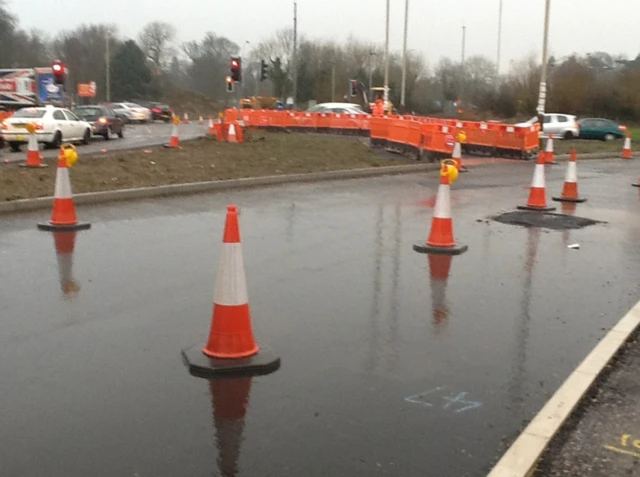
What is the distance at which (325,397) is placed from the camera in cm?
472

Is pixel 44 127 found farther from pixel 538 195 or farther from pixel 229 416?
pixel 229 416

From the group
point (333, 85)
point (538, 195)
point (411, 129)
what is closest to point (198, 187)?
point (538, 195)

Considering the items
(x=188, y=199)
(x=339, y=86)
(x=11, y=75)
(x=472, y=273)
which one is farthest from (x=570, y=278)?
(x=339, y=86)

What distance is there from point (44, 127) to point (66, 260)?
1700 cm

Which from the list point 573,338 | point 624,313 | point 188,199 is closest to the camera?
point 573,338

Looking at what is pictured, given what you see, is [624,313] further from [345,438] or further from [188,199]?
[188,199]

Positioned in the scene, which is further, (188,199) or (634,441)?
(188,199)

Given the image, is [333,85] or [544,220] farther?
[333,85]

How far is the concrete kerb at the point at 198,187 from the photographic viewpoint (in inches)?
481

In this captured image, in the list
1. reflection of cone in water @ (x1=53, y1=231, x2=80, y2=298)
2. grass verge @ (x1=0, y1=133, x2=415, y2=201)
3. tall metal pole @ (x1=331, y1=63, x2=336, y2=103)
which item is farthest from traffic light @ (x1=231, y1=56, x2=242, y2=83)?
tall metal pole @ (x1=331, y1=63, x2=336, y2=103)

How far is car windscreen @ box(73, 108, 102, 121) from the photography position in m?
30.3

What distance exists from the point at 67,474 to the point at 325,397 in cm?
161

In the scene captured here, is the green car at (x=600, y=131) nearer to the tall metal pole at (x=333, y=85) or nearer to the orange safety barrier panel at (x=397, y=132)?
the orange safety barrier panel at (x=397, y=132)

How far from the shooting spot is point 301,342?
5.82 m
